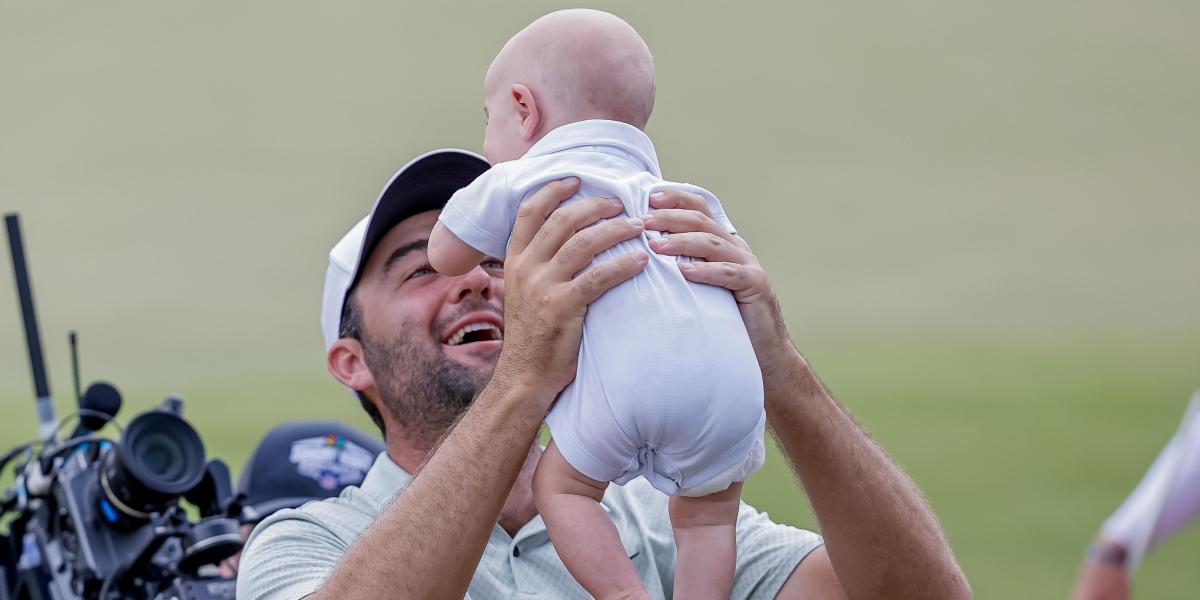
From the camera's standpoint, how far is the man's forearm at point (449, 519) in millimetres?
2197

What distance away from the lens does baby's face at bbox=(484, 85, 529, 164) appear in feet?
7.50

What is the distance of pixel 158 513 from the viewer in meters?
3.26

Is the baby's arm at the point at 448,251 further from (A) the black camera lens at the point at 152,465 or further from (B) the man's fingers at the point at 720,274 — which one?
(A) the black camera lens at the point at 152,465

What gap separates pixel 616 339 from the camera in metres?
2.06

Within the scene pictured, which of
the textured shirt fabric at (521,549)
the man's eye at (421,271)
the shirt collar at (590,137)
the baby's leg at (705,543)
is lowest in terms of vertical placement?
the textured shirt fabric at (521,549)

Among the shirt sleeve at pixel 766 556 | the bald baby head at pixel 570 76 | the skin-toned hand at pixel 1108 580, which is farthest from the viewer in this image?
the shirt sleeve at pixel 766 556

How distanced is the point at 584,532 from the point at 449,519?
225mm

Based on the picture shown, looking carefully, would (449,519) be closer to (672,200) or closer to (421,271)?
(672,200)

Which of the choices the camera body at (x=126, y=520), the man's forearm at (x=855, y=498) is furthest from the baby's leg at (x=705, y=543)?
the camera body at (x=126, y=520)

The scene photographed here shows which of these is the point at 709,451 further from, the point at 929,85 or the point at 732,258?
the point at 929,85

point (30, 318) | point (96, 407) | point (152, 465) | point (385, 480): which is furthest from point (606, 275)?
point (30, 318)

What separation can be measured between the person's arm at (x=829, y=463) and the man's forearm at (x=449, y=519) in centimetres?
31

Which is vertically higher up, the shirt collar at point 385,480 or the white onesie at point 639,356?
the white onesie at point 639,356

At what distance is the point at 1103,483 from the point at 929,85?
8121mm
